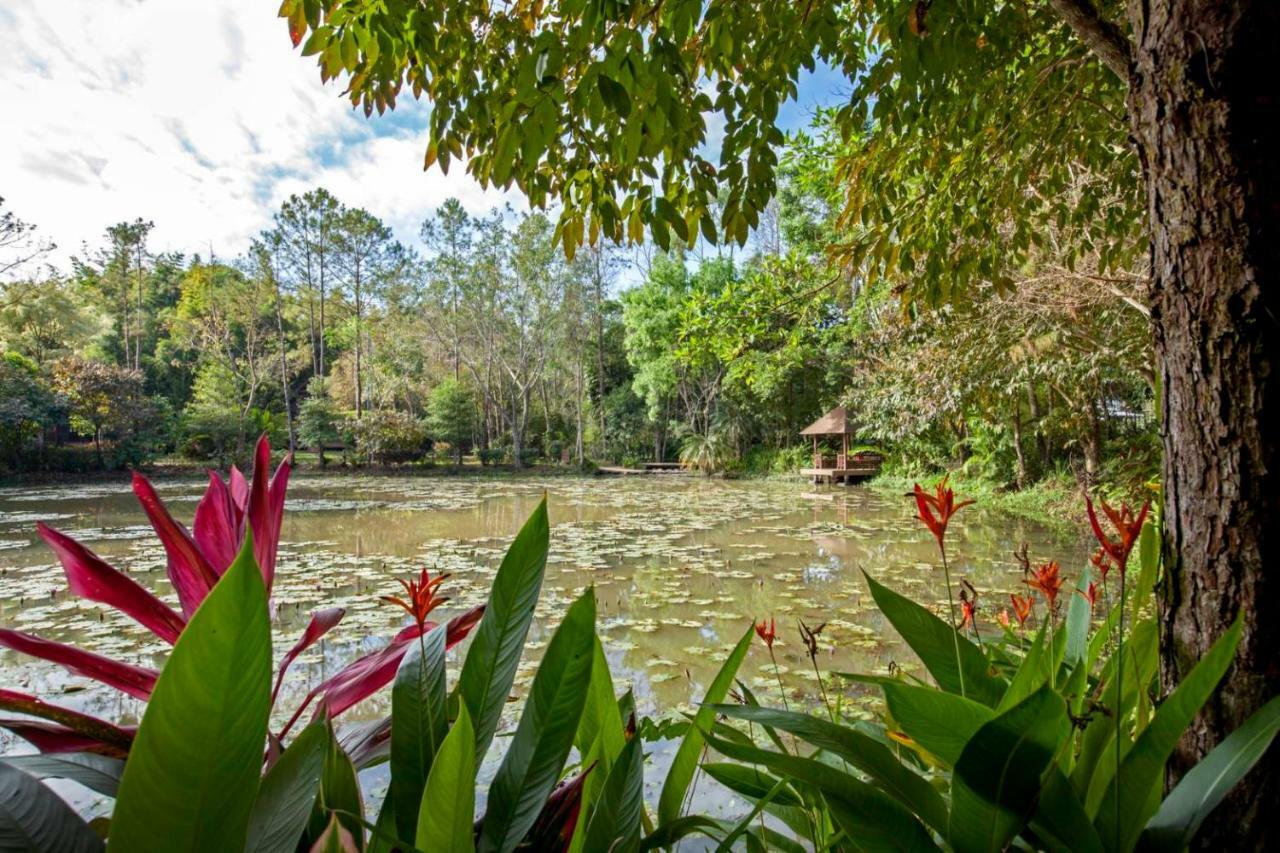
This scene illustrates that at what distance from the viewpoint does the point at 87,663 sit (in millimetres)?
672

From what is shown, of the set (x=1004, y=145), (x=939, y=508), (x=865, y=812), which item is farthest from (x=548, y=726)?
(x=1004, y=145)

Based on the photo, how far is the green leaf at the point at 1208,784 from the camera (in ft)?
1.85

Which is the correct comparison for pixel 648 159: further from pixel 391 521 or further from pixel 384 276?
pixel 384 276

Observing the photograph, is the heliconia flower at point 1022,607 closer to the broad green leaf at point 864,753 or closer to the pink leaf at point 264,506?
the broad green leaf at point 864,753

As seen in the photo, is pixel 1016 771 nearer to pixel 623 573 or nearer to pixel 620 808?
pixel 620 808

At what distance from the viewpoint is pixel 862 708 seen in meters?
2.77

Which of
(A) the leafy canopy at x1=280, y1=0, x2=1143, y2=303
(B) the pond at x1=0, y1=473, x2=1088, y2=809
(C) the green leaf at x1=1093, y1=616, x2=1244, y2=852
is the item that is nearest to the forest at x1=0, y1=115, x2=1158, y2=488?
(B) the pond at x1=0, y1=473, x2=1088, y2=809

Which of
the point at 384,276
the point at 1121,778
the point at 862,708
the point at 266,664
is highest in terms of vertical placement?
the point at 384,276

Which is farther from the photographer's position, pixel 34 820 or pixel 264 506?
pixel 264 506

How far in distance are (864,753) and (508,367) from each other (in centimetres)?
1943

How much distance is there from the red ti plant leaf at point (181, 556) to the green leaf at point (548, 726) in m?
0.39

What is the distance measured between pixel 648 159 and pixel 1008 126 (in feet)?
4.02

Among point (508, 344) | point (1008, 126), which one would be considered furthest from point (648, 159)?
point (508, 344)

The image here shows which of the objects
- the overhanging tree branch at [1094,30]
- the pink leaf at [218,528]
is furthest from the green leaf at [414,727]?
the overhanging tree branch at [1094,30]
